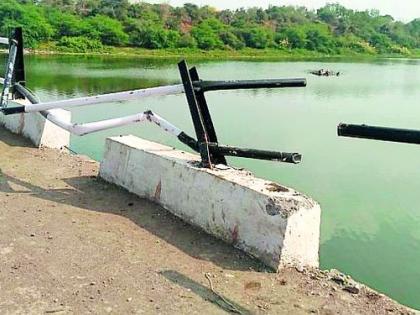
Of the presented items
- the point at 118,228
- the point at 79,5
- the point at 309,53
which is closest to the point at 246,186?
the point at 118,228

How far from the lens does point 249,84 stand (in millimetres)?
4363

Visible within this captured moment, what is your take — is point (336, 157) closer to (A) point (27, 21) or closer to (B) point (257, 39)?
(A) point (27, 21)

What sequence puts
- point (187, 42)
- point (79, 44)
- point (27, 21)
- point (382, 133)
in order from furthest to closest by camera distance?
point (187, 42)
point (27, 21)
point (79, 44)
point (382, 133)

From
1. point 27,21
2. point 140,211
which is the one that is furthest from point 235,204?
point 27,21

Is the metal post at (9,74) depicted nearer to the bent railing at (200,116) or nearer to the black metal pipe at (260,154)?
the bent railing at (200,116)

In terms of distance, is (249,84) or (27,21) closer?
(249,84)

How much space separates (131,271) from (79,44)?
216 feet

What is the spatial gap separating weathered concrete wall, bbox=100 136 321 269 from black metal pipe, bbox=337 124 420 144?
30.1 inches

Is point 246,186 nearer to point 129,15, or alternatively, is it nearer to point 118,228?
point 118,228

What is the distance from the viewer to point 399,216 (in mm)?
7945

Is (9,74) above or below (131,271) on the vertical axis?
above

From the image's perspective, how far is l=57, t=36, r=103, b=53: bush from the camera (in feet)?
214

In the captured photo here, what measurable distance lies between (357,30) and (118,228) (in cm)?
12128

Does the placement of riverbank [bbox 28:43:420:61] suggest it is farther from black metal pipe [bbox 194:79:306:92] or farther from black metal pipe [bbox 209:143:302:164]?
black metal pipe [bbox 209:143:302:164]
